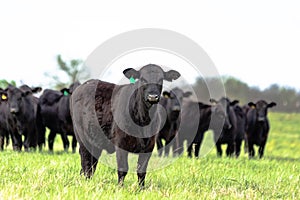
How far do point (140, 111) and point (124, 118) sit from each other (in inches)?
10.5

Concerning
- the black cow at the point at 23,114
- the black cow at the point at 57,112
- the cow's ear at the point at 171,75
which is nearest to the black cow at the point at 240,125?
the black cow at the point at 57,112

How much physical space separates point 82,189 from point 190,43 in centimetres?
334

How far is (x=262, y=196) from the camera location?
666 centimetres

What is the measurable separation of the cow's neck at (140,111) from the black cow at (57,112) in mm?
8633

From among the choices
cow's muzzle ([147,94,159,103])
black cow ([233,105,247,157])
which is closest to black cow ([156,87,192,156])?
black cow ([233,105,247,157])

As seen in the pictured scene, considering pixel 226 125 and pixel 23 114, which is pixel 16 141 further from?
pixel 226 125

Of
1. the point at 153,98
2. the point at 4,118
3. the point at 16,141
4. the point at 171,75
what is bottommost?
the point at 16,141

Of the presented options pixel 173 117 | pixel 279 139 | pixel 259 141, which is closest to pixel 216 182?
pixel 173 117

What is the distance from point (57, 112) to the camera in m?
16.5

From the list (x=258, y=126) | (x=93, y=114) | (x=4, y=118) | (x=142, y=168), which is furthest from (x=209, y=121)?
(x=142, y=168)

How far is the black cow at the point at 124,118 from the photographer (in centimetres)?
735

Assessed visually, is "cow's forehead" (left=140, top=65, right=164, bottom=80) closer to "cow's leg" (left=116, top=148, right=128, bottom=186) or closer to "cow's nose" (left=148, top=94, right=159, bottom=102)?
"cow's nose" (left=148, top=94, right=159, bottom=102)

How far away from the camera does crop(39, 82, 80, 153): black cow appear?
1609 cm

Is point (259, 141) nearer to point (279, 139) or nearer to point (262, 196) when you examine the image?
point (262, 196)
